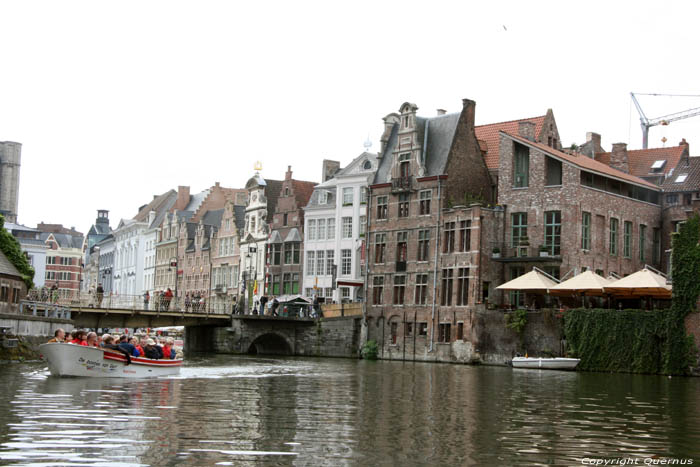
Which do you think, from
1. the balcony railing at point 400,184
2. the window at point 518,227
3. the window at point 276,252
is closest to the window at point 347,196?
the window at point 276,252

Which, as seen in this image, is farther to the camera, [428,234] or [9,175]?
[9,175]

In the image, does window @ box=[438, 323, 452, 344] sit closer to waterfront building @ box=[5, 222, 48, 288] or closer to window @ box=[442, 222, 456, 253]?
window @ box=[442, 222, 456, 253]

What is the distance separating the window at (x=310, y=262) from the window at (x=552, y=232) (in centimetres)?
2466

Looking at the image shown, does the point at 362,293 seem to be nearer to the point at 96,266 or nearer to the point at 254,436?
the point at 254,436

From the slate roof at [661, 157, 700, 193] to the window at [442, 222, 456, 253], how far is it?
44.6 ft

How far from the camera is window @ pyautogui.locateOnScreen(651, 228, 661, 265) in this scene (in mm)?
61625

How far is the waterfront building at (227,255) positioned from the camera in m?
91.9

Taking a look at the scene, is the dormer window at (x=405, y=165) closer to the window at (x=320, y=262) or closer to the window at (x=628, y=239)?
the window at (x=628, y=239)

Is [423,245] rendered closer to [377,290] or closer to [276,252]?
[377,290]

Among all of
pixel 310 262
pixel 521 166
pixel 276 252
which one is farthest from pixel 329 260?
pixel 521 166

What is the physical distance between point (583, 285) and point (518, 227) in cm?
852

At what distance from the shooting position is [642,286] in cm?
4831

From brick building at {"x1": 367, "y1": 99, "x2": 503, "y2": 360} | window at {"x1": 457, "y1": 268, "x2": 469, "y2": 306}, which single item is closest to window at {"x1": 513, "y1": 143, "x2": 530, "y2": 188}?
brick building at {"x1": 367, "y1": 99, "x2": 503, "y2": 360}

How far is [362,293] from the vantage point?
235ft
